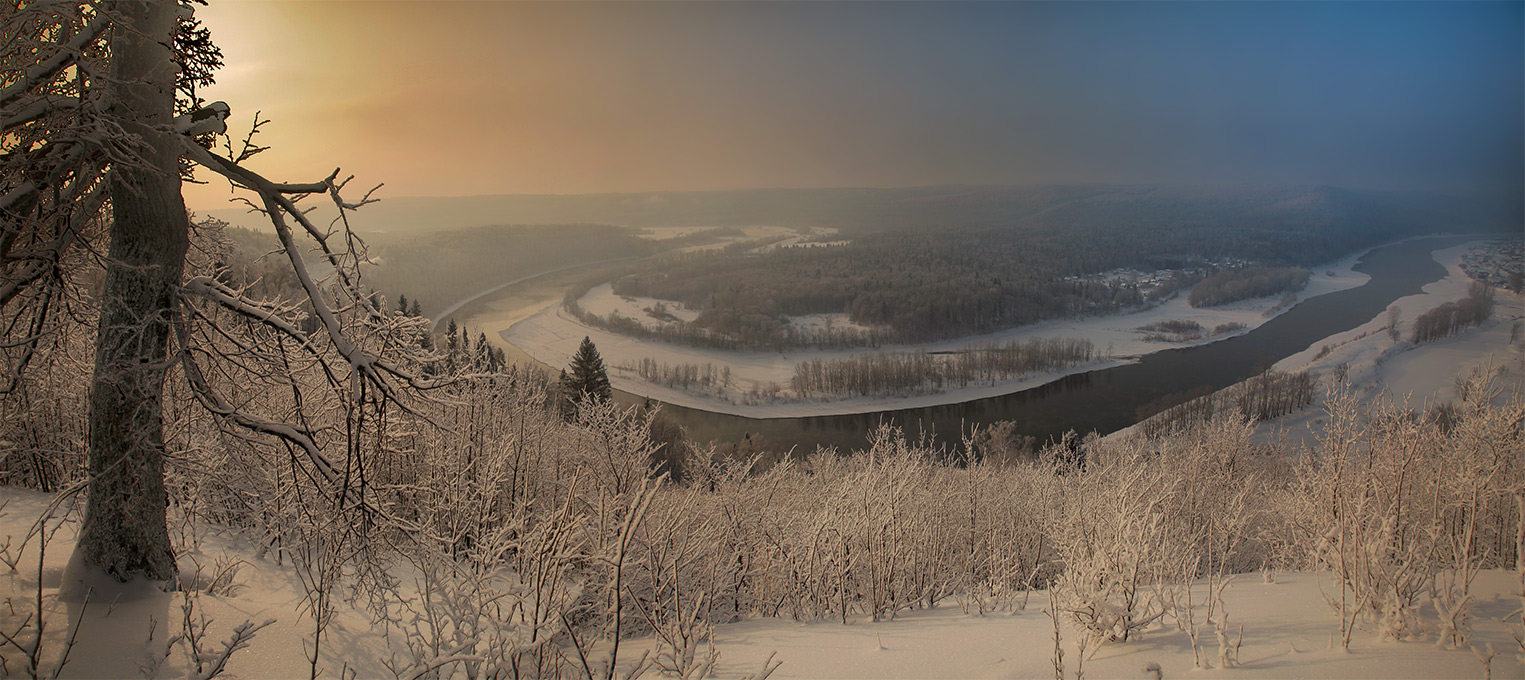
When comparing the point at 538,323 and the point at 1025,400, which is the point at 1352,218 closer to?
the point at 1025,400

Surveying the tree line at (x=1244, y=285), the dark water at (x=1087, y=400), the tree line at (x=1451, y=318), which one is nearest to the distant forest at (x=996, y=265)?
the tree line at (x=1244, y=285)

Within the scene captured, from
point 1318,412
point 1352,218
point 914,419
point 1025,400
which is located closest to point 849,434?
point 914,419

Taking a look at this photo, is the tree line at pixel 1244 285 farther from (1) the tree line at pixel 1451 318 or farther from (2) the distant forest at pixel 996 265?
(1) the tree line at pixel 1451 318

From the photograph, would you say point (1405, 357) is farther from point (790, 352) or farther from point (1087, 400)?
point (790, 352)

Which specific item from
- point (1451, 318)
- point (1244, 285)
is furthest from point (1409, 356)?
point (1244, 285)

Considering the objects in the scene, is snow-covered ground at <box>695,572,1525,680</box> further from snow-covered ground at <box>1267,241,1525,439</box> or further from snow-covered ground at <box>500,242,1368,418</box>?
snow-covered ground at <box>500,242,1368,418</box>
